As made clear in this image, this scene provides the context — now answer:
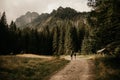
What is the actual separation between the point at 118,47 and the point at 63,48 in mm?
75587

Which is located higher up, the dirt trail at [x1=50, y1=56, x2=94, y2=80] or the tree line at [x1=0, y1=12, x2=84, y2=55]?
the tree line at [x1=0, y1=12, x2=84, y2=55]

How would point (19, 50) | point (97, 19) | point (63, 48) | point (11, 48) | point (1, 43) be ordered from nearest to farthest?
point (97, 19), point (1, 43), point (11, 48), point (19, 50), point (63, 48)

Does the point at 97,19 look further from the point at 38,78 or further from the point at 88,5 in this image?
the point at 38,78

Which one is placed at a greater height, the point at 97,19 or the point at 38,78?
the point at 97,19

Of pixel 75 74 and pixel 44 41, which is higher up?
pixel 44 41

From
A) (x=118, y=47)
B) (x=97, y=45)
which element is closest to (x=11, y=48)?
(x=97, y=45)

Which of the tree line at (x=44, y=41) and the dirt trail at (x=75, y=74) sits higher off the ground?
the tree line at (x=44, y=41)

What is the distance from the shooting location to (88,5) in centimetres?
2492

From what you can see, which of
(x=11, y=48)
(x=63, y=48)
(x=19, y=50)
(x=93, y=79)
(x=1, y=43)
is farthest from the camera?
(x=63, y=48)

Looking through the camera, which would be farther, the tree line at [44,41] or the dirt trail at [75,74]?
the tree line at [44,41]

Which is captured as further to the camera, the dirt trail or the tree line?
the tree line

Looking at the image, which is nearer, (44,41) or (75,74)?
(75,74)

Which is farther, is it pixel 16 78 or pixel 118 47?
pixel 118 47

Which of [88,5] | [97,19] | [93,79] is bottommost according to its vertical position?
→ [93,79]
